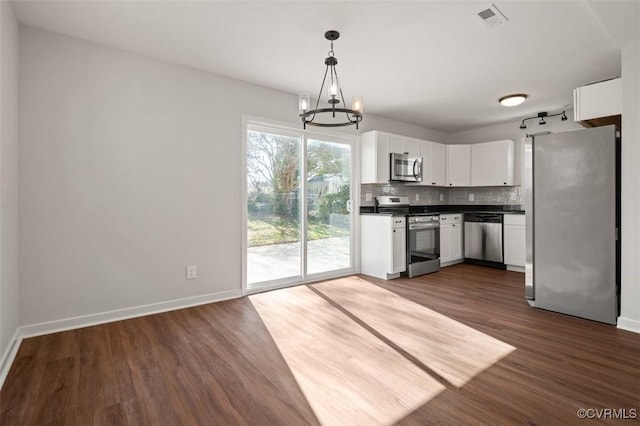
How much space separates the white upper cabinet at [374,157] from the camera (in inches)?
189

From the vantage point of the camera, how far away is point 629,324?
2.74 meters

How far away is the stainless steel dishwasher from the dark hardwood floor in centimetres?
232

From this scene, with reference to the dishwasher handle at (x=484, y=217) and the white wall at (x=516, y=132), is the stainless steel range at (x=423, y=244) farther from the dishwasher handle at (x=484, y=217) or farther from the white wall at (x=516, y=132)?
the white wall at (x=516, y=132)

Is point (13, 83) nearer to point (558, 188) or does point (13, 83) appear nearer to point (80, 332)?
point (80, 332)

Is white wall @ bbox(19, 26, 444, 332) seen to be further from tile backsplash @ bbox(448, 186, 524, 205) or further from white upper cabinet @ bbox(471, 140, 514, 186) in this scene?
tile backsplash @ bbox(448, 186, 524, 205)

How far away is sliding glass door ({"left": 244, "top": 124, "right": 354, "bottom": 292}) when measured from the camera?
3.95m

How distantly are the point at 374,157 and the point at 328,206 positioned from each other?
1009 millimetres

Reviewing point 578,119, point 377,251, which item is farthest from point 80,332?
point 578,119

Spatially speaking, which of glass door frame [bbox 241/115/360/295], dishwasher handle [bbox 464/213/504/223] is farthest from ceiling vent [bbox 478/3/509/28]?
dishwasher handle [bbox 464/213/504/223]

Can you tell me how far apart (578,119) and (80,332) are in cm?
485

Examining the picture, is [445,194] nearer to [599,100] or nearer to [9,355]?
[599,100]

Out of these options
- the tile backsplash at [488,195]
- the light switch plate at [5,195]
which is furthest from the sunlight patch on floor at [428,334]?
the tile backsplash at [488,195]

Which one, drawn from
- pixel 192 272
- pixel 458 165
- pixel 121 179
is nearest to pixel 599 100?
pixel 458 165

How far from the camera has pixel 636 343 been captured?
2.47m
